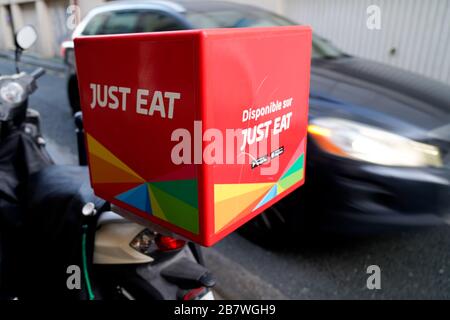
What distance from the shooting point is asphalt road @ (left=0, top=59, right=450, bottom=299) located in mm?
1993

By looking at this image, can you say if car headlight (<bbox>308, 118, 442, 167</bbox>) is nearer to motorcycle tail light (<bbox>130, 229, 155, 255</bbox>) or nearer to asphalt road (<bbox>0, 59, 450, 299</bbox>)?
asphalt road (<bbox>0, 59, 450, 299</bbox>)

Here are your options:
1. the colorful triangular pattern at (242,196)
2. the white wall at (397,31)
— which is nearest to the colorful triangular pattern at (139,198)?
the colorful triangular pattern at (242,196)

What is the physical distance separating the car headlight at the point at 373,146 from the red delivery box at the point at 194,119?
877 mm

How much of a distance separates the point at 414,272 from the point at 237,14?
Result: 2347mm

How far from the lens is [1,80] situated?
1799mm

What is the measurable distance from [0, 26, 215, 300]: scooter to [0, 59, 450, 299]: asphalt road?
68cm

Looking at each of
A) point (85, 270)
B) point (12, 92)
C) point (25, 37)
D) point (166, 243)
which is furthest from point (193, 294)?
point (25, 37)

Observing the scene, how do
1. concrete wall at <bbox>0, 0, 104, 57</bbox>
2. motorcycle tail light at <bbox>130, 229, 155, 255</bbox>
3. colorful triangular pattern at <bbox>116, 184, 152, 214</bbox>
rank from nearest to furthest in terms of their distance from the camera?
colorful triangular pattern at <bbox>116, 184, 152, 214</bbox> → motorcycle tail light at <bbox>130, 229, 155, 255</bbox> → concrete wall at <bbox>0, 0, 104, 57</bbox>

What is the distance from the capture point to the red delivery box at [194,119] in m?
0.78

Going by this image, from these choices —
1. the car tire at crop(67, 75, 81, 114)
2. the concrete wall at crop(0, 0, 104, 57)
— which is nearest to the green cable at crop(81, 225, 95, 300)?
the car tire at crop(67, 75, 81, 114)

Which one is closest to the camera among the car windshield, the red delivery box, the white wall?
the red delivery box
